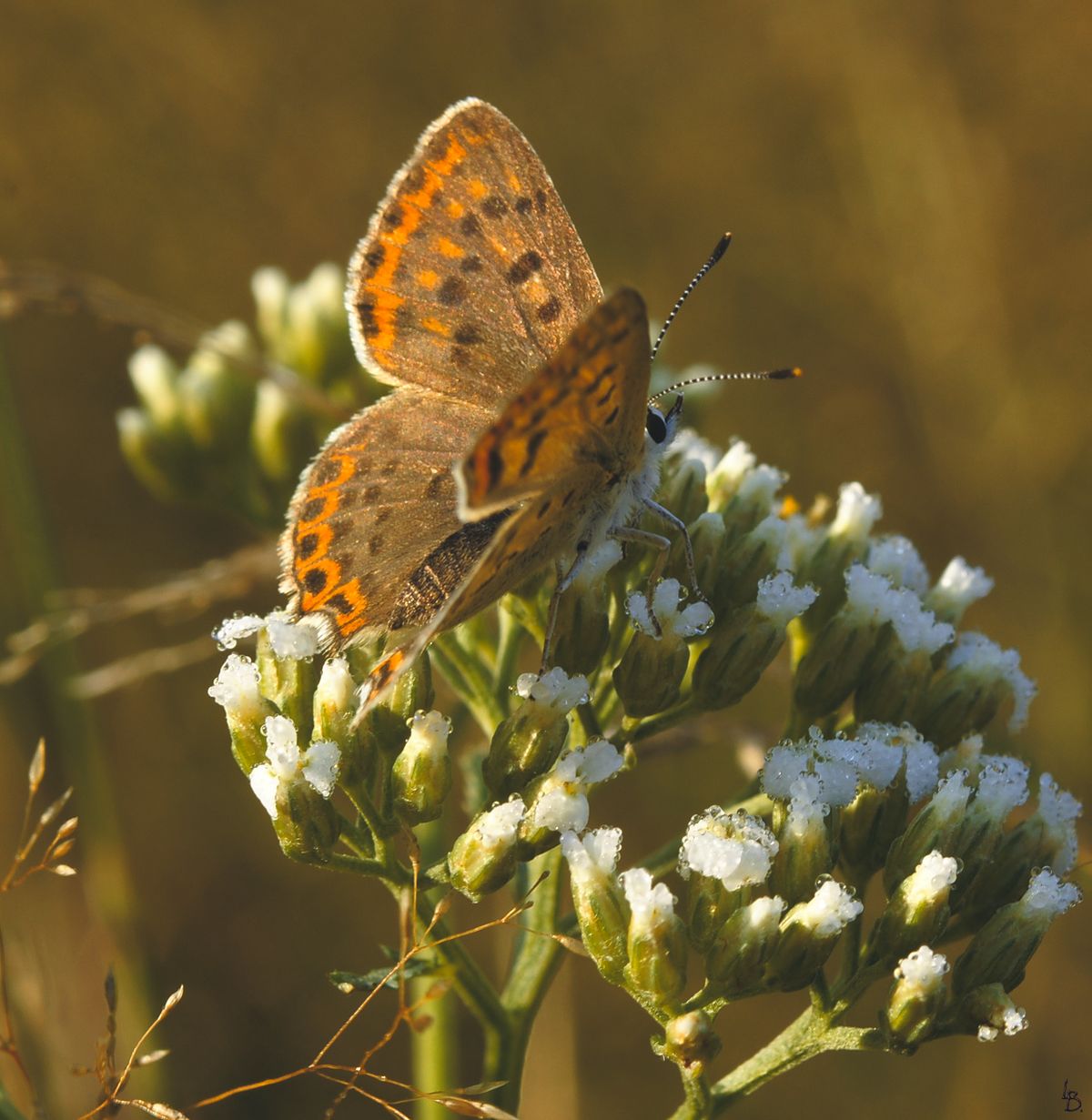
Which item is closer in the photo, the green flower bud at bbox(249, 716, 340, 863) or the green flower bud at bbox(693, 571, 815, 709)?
the green flower bud at bbox(249, 716, 340, 863)

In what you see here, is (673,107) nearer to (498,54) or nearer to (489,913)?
(498,54)

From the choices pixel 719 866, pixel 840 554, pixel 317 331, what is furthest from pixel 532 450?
pixel 317 331

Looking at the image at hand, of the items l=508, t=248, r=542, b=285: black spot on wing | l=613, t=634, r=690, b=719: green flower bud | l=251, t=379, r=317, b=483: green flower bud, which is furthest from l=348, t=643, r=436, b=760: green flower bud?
l=251, t=379, r=317, b=483: green flower bud

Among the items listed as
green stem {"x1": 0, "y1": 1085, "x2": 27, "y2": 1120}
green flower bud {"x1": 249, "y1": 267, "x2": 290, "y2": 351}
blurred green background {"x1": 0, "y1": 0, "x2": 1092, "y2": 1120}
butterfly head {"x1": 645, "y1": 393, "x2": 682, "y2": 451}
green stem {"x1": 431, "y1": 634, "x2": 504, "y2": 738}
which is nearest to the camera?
green stem {"x1": 0, "y1": 1085, "x2": 27, "y2": 1120}

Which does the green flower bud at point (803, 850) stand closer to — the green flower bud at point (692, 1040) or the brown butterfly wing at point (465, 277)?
the green flower bud at point (692, 1040)

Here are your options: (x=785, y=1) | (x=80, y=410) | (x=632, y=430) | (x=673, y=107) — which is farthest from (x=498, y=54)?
(x=632, y=430)

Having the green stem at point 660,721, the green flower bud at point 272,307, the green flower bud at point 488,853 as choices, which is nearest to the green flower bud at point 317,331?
the green flower bud at point 272,307

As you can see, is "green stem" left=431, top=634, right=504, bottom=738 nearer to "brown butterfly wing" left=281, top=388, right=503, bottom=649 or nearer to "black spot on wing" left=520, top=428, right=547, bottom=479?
"brown butterfly wing" left=281, top=388, right=503, bottom=649
